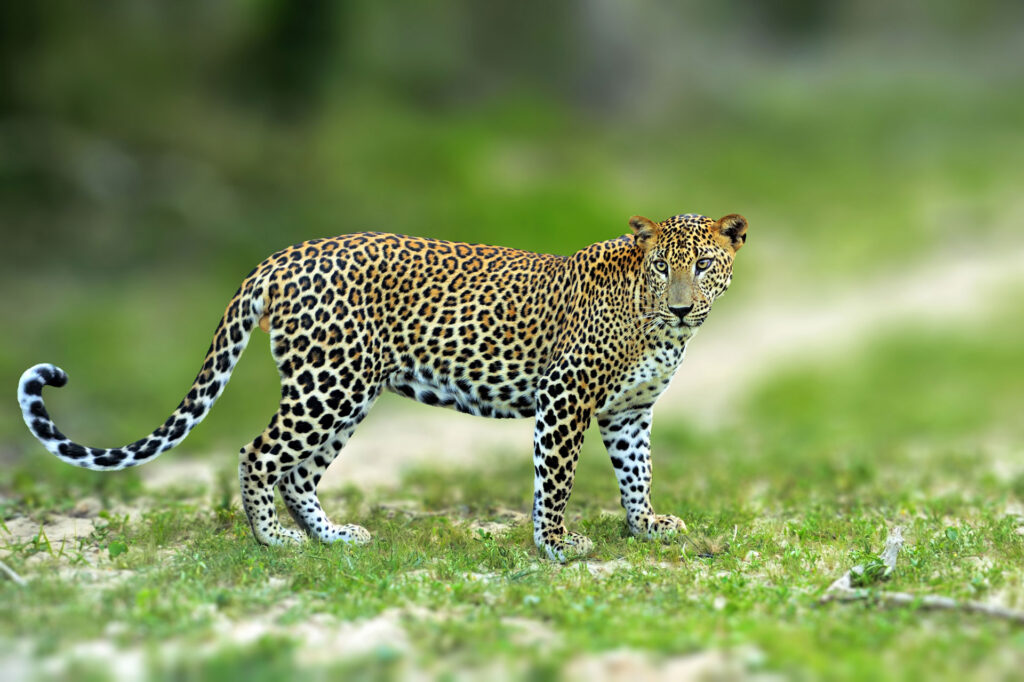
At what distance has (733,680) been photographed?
4340 millimetres

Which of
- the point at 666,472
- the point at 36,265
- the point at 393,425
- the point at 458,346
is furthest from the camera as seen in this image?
the point at 36,265

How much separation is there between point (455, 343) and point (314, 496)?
1.44 m

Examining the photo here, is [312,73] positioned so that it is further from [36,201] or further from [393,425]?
[393,425]

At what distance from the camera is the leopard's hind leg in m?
6.90

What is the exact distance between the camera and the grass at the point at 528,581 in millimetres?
4664

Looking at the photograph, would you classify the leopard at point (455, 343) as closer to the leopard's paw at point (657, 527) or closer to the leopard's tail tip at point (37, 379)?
the leopard's paw at point (657, 527)

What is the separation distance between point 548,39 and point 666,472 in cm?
1866

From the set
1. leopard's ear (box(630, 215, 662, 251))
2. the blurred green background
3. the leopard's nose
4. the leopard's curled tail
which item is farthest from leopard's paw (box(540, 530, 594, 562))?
the blurred green background

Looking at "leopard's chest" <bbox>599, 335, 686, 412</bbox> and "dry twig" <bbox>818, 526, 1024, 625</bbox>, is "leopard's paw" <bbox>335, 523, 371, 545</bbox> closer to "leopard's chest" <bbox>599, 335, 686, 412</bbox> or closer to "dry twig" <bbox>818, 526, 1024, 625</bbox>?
"leopard's chest" <bbox>599, 335, 686, 412</bbox>

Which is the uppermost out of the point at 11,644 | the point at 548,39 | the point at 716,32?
the point at 716,32

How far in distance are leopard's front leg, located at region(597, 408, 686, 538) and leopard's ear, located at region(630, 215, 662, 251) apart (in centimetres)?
120

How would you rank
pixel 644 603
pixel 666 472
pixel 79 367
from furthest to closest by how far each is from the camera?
pixel 79 367 → pixel 666 472 → pixel 644 603

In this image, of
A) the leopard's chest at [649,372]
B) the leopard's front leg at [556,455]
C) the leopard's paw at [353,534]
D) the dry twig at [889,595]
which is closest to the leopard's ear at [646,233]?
the leopard's chest at [649,372]

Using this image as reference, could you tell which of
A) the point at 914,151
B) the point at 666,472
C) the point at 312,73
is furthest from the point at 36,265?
the point at 914,151
